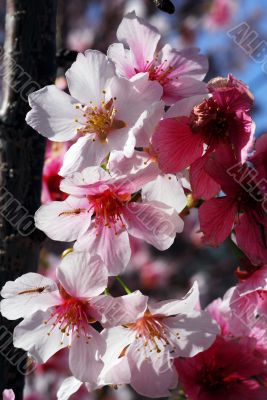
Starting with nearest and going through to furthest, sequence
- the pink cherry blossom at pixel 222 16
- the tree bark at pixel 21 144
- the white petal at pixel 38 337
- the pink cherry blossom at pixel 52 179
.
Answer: the white petal at pixel 38 337, the tree bark at pixel 21 144, the pink cherry blossom at pixel 52 179, the pink cherry blossom at pixel 222 16

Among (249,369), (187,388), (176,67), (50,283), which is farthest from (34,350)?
(176,67)

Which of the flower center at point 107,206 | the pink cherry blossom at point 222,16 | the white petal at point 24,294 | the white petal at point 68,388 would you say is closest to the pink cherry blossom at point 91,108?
the flower center at point 107,206

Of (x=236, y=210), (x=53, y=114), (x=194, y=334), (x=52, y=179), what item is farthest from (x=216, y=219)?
(x=52, y=179)

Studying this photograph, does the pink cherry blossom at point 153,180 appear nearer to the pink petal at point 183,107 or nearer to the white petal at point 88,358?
the pink petal at point 183,107

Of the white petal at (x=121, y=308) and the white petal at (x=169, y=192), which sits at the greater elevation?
the white petal at (x=169, y=192)

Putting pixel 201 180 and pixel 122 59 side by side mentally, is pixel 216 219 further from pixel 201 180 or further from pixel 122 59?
pixel 122 59
